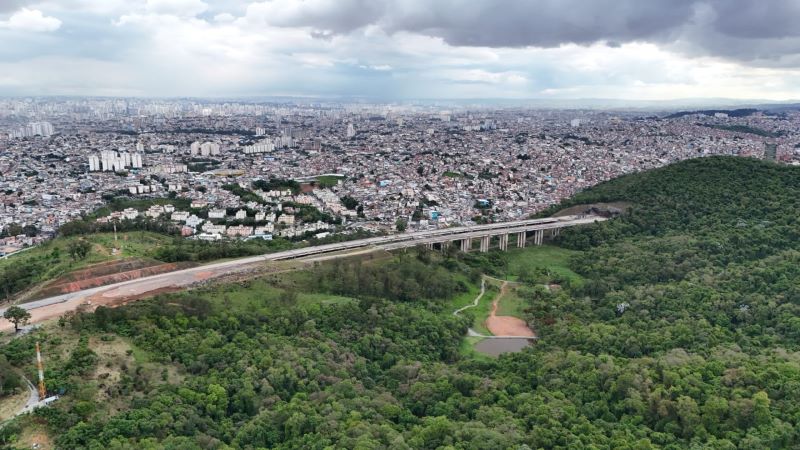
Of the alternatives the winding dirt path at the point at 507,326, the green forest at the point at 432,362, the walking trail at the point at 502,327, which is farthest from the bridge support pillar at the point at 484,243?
the winding dirt path at the point at 507,326

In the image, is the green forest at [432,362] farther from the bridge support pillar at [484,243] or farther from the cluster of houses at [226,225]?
the cluster of houses at [226,225]

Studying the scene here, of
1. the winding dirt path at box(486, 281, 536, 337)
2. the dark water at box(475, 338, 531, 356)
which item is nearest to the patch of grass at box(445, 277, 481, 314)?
the winding dirt path at box(486, 281, 536, 337)

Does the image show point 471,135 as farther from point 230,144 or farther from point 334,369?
point 334,369

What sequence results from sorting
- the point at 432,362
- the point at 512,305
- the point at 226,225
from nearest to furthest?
the point at 432,362
the point at 512,305
the point at 226,225

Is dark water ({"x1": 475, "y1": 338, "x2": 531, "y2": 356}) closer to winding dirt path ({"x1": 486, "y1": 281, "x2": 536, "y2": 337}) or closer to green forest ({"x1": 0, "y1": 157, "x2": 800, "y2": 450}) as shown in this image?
winding dirt path ({"x1": 486, "y1": 281, "x2": 536, "y2": 337})

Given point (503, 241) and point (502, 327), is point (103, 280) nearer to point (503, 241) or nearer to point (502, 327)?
point (502, 327)

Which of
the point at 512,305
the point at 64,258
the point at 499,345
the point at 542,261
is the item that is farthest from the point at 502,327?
the point at 64,258

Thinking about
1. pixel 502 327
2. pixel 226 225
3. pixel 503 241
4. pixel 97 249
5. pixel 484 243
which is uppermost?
pixel 97 249
